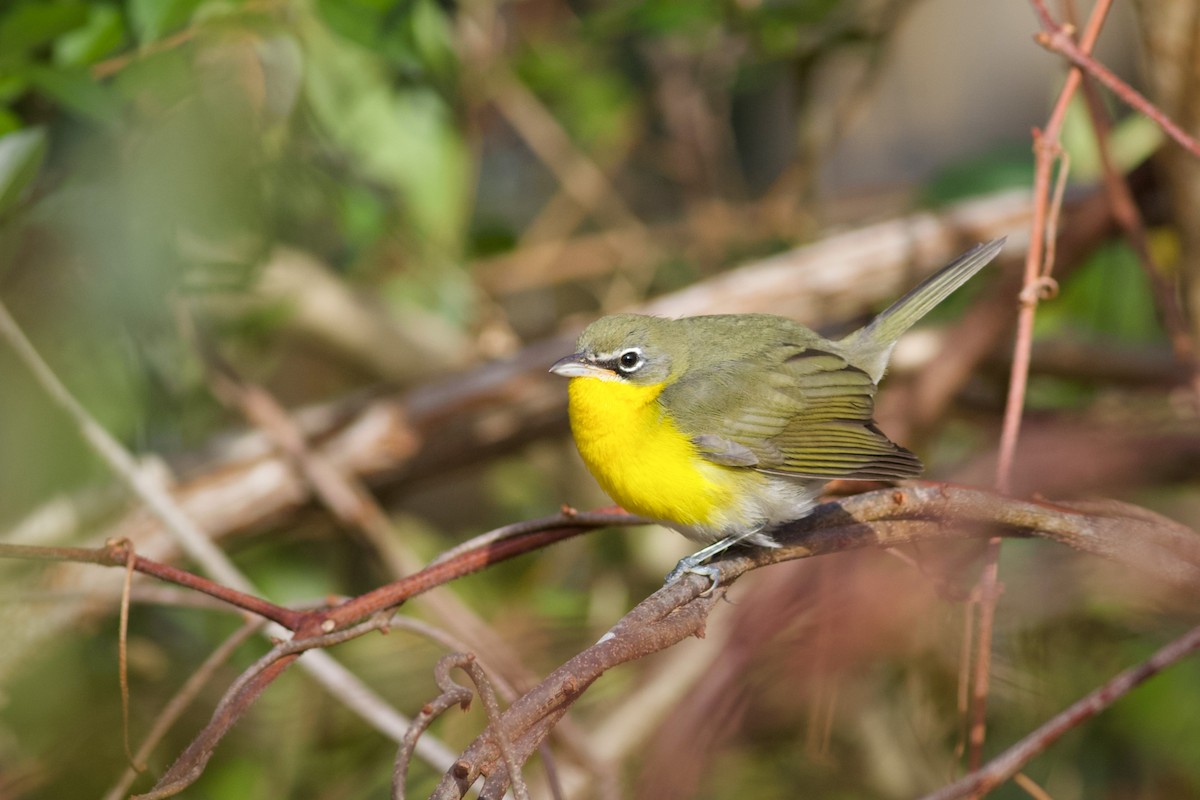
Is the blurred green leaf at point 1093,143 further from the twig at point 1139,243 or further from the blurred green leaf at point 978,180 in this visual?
the twig at point 1139,243

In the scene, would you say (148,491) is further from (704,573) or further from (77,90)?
(704,573)

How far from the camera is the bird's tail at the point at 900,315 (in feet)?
9.09

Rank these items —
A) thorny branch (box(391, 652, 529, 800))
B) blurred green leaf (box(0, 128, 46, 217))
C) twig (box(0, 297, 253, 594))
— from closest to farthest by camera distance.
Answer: thorny branch (box(391, 652, 529, 800)) < blurred green leaf (box(0, 128, 46, 217)) < twig (box(0, 297, 253, 594))

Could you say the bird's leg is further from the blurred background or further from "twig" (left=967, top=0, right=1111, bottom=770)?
"twig" (left=967, top=0, right=1111, bottom=770)

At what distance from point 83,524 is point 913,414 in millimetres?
2635

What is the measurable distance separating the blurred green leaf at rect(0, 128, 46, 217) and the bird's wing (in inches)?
55.7

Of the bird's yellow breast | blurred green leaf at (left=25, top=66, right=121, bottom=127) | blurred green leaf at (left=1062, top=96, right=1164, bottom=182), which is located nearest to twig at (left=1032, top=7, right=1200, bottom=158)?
the bird's yellow breast

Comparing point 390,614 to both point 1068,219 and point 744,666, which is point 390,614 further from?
point 1068,219

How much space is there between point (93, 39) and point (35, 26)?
0.86 feet

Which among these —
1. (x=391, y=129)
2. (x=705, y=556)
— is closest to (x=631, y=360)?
(x=705, y=556)

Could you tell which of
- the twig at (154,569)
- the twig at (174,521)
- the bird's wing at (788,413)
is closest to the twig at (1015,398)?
the bird's wing at (788,413)

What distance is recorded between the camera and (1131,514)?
1.73 metres

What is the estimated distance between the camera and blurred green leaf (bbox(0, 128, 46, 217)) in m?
2.23

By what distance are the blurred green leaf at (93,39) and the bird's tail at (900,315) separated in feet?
6.35
